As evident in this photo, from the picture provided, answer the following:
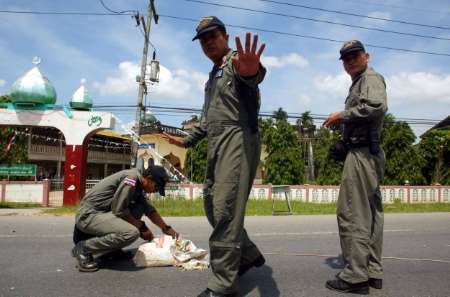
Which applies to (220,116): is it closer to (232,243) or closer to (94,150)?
(232,243)

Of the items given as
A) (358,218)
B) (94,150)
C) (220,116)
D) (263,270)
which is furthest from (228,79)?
(94,150)

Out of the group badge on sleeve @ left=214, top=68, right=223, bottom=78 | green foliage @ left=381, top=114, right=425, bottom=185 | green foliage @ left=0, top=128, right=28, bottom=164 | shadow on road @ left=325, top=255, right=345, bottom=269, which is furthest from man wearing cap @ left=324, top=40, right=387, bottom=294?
green foliage @ left=381, top=114, right=425, bottom=185

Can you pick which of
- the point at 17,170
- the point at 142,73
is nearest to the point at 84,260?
the point at 17,170

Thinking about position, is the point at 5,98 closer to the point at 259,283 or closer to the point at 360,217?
the point at 259,283

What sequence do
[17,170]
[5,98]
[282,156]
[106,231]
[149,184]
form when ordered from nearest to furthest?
1. [106,231]
2. [149,184]
3. [17,170]
4. [282,156]
5. [5,98]

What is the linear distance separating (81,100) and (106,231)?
14.1 meters

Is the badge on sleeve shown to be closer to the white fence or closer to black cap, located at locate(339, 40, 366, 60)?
black cap, located at locate(339, 40, 366, 60)

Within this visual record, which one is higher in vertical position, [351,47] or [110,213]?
[351,47]

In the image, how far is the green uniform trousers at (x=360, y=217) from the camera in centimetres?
307

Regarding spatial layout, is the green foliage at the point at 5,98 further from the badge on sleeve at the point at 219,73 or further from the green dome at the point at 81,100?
the badge on sleeve at the point at 219,73

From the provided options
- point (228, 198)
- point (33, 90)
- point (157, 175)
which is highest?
point (33, 90)

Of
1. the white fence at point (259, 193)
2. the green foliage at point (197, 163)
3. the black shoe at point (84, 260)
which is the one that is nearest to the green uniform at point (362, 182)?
the black shoe at point (84, 260)

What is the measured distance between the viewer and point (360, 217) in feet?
10.4

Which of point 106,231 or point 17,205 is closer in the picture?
point 106,231
